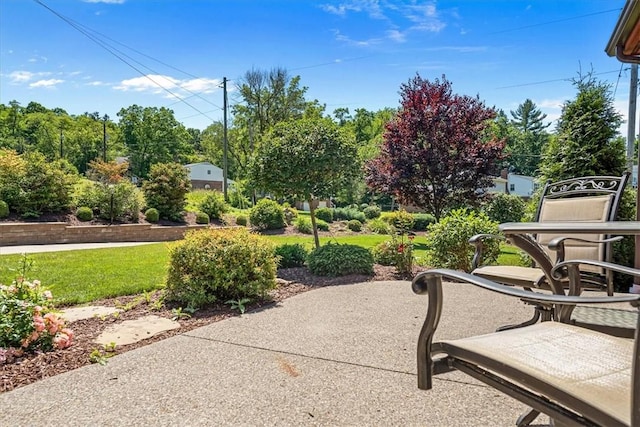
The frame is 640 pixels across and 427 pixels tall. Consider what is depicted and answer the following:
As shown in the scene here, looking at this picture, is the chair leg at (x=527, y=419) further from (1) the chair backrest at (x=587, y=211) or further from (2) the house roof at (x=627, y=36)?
(2) the house roof at (x=627, y=36)

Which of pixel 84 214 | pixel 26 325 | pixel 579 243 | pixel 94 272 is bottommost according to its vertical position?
pixel 94 272

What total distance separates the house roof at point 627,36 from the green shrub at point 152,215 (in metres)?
10.6

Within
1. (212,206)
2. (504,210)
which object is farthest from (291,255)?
(504,210)

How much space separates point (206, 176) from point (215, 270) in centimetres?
3289

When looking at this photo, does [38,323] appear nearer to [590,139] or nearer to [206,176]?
[590,139]

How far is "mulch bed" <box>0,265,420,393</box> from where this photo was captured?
7.41ft

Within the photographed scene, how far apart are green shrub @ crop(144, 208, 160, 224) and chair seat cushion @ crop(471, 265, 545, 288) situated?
10.2 metres

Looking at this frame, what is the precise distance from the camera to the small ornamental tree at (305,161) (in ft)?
18.6

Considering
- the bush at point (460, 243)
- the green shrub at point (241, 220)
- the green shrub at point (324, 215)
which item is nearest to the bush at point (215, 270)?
the bush at point (460, 243)

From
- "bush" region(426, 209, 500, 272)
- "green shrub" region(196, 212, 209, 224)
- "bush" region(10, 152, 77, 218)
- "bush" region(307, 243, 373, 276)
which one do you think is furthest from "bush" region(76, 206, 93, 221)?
"bush" region(426, 209, 500, 272)

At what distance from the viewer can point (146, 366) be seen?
235cm

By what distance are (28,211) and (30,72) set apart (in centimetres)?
795

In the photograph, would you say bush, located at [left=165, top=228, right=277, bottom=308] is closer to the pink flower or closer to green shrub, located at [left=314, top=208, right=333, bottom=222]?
the pink flower

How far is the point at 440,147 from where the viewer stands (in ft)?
30.9
